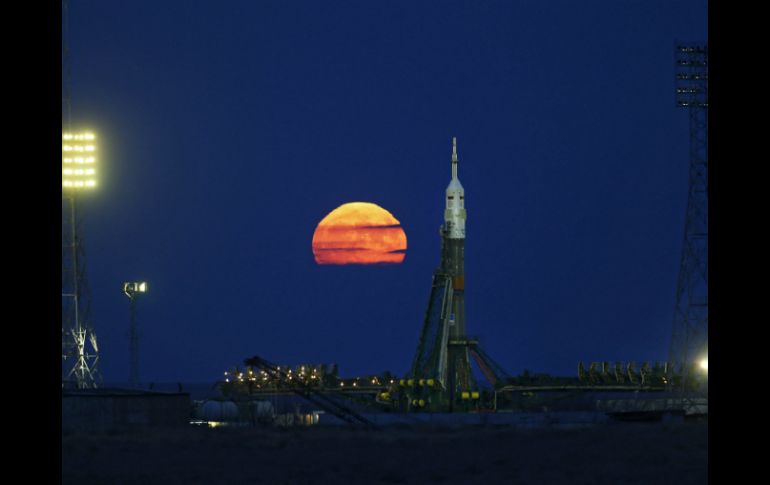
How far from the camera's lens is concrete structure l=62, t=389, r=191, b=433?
2488 inches

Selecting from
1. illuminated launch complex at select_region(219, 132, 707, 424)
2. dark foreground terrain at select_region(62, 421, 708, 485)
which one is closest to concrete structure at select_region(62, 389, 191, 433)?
dark foreground terrain at select_region(62, 421, 708, 485)

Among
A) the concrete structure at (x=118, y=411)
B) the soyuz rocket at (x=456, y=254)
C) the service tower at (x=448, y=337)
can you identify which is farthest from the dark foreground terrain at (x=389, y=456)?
the soyuz rocket at (x=456, y=254)

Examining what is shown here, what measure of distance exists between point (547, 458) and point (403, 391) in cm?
4319

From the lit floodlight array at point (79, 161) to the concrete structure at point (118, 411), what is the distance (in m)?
25.1

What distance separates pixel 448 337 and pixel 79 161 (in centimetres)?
3439

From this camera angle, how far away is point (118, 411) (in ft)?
210

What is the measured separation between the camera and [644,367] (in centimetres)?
9681

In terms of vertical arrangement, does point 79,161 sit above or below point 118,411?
above

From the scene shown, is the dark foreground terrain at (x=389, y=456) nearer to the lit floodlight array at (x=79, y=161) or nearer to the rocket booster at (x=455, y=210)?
the lit floodlight array at (x=79, y=161)

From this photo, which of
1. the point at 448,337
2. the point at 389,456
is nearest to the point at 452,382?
the point at 448,337

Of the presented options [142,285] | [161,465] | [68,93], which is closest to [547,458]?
→ [161,465]

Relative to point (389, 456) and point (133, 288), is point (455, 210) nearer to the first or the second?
point (133, 288)
